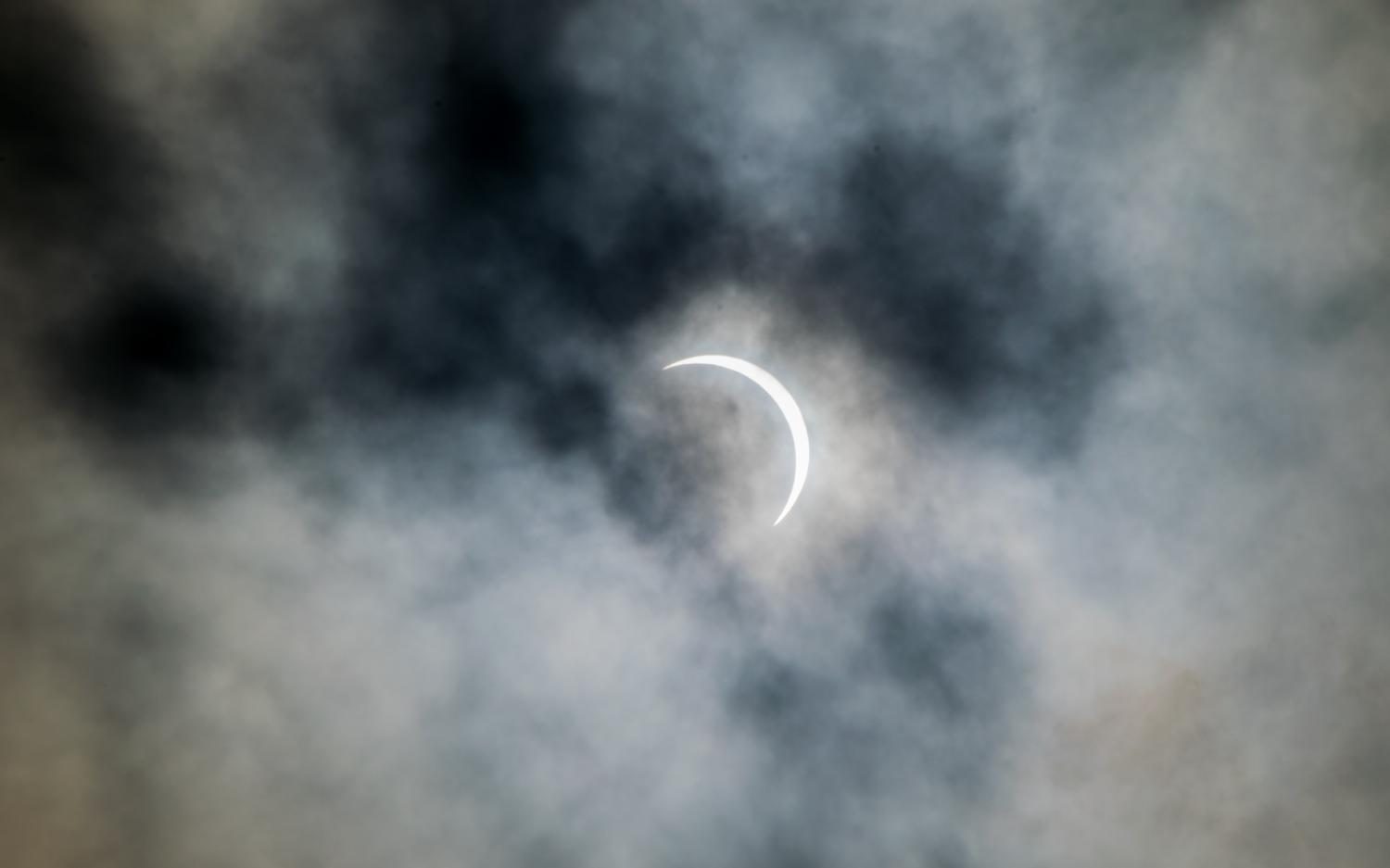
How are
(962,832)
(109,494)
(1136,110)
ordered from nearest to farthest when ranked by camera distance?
(1136,110) < (109,494) < (962,832)

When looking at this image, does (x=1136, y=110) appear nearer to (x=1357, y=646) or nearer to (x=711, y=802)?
(x=1357, y=646)

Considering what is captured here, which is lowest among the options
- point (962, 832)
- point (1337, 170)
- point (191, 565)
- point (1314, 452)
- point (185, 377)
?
point (962, 832)

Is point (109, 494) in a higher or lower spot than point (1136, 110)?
lower

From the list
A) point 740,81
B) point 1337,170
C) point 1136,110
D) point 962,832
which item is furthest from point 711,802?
point 1337,170

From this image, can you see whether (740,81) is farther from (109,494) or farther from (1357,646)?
(1357,646)

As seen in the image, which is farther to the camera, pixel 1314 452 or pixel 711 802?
pixel 711 802

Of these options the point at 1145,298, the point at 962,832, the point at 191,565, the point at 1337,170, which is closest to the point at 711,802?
the point at 962,832

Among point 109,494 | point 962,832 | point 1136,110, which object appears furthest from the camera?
point 962,832
